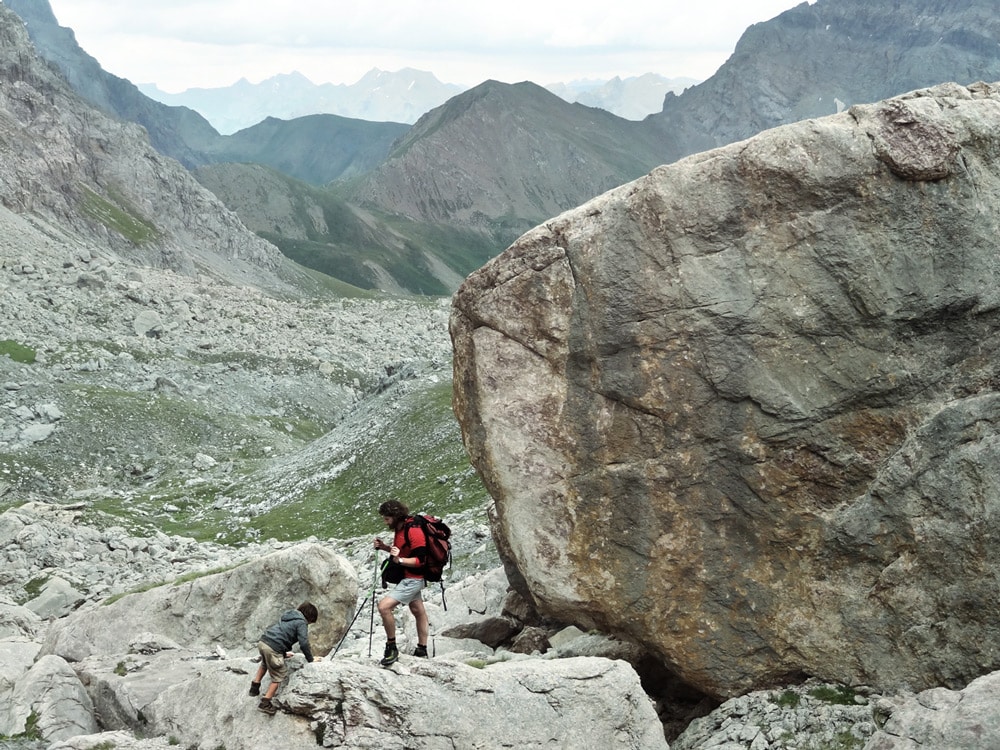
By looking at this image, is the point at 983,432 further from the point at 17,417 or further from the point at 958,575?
the point at 17,417

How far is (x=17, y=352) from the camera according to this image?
64.1 metres

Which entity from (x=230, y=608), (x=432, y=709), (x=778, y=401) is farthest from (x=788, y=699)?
(x=230, y=608)

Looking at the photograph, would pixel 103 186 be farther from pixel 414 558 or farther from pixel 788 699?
pixel 788 699

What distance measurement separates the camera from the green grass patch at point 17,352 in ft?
208

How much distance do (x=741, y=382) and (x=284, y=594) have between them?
40.1 ft

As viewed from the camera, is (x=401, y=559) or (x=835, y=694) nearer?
(x=401, y=559)

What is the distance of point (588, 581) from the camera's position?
726 inches

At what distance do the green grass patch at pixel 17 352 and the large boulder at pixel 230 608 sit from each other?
44229mm

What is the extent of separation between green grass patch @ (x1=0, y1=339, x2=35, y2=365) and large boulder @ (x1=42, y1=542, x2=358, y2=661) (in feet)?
145

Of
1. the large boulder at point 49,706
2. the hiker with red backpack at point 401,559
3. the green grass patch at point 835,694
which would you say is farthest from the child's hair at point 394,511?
the green grass patch at point 835,694

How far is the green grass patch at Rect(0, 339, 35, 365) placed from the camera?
63.2m

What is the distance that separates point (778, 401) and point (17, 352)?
196ft

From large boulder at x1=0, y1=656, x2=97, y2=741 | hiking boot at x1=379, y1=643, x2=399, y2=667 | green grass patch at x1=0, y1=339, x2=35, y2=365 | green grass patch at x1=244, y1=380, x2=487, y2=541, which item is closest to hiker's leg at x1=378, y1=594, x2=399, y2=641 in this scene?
hiking boot at x1=379, y1=643, x2=399, y2=667

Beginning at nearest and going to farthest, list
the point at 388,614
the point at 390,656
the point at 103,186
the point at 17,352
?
the point at 390,656 < the point at 388,614 < the point at 17,352 < the point at 103,186
